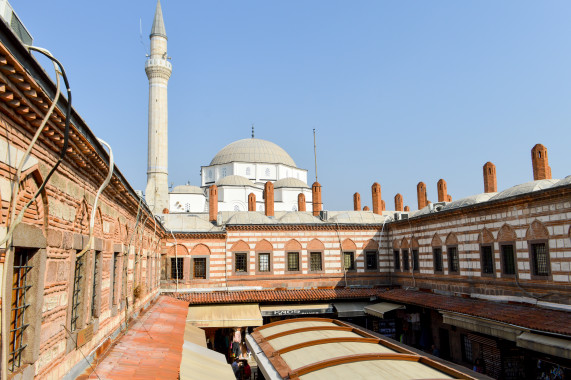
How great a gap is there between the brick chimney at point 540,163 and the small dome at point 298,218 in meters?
9.19

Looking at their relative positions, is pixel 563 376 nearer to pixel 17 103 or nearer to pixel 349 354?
pixel 349 354

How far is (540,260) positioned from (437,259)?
16.5 ft

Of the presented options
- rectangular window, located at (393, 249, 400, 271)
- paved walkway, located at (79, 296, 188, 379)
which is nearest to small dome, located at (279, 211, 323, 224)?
rectangular window, located at (393, 249, 400, 271)

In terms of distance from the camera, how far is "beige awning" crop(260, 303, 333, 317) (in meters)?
18.0

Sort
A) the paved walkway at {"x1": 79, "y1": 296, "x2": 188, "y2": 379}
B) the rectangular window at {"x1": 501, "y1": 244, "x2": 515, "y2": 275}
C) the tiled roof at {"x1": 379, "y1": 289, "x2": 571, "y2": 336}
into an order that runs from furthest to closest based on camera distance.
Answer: the rectangular window at {"x1": 501, "y1": 244, "x2": 515, "y2": 275} → the tiled roof at {"x1": 379, "y1": 289, "x2": 571, "y2": 336} → the paved walkway at {"x1": 79, "y1": 296, "x2": 188, "y2": 379}

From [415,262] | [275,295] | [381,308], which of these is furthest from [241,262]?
[415,262]

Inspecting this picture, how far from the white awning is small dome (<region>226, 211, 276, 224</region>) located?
4.74m

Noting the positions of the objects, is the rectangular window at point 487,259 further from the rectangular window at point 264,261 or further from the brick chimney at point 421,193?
the rectangular window at point 264,261

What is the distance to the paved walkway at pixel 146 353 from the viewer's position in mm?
5602

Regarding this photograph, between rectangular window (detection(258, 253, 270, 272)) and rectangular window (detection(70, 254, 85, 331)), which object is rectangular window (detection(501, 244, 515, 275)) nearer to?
rectangular window (detection(258, 253, 270, 272))

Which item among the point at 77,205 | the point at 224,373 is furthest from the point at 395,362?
the point at 77,205

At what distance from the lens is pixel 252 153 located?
127 ft

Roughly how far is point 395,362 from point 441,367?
670 millimetres

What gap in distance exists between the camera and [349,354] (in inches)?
301
